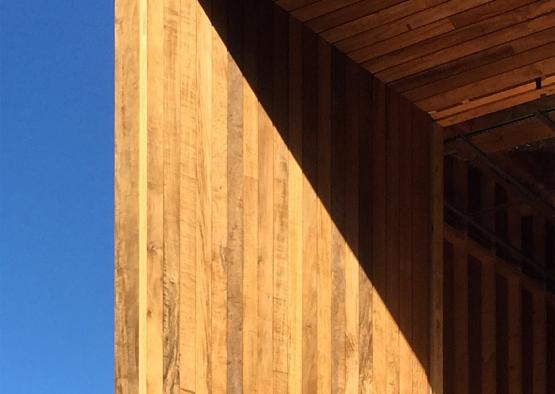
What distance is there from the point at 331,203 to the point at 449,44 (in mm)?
960

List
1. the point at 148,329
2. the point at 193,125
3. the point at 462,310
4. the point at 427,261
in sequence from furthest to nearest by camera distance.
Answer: the point at 462,310
the point at 427,261
the point at 193,125
the point at 148,329

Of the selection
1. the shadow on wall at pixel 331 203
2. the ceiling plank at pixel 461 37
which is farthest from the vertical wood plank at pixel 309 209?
the ceiling plank at pixel 461 37

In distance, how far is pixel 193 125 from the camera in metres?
4.23

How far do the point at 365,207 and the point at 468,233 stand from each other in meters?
2.50

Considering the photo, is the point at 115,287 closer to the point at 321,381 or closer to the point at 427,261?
the point at 321,381

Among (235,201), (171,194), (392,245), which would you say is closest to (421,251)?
(392,245)

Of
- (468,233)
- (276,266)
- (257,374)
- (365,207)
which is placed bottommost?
(257,374)

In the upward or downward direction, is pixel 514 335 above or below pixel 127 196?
above

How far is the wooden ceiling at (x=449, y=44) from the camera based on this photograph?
4.80 metres

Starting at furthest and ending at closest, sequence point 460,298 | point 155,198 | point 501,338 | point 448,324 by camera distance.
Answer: point 501,338, point 460,298, point 448,324, point 155,198

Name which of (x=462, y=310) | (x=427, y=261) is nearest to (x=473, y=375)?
(x=462, y=310)

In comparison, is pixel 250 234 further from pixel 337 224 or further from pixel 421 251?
pixel 421 251

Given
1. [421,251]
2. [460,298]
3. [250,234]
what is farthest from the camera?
[460,298]

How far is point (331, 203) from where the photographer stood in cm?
495
